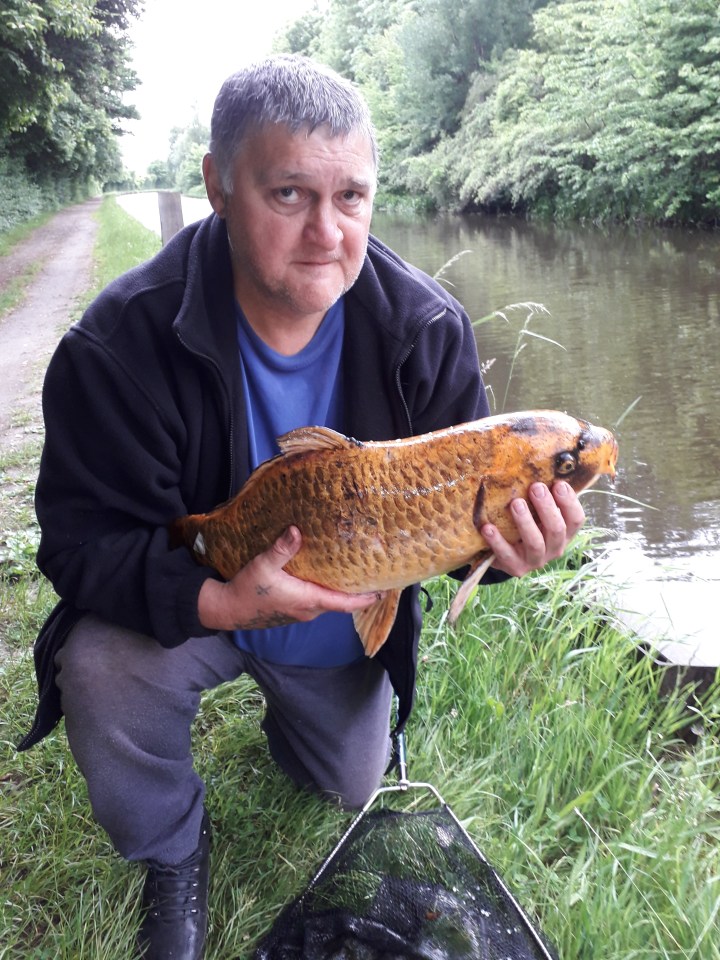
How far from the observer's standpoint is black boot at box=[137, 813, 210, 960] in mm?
1659

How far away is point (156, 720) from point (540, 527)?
2.94 feet

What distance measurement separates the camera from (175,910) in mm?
1702

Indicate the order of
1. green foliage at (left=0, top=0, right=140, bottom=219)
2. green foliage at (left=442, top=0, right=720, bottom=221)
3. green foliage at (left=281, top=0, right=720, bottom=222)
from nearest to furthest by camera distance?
green foliage at (left=0, top=0, right=140, bottom=219), green foliage at (left=442, top=0, right=720, bottom=221), green foliage at (left=281, top=0, right=720, bottom=222)

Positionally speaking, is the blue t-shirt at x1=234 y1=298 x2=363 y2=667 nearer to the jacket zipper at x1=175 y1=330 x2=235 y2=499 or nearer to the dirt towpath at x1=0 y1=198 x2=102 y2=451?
the jacket zipper at x1=175 y1=330 x2=235 y2=499

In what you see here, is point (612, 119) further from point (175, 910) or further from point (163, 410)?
point (175, 910)

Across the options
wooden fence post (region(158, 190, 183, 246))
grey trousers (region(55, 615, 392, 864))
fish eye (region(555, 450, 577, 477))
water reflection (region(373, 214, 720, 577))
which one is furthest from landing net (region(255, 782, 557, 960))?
wooden fence post (region(158, 190, 183, 246))

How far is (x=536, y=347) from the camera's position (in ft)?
28.9

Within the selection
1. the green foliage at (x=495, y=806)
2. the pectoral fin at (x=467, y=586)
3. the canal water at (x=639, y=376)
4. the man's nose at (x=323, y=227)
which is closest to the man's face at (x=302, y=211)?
the man's nose at (x=323, y=227)

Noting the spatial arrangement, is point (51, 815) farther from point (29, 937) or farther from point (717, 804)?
point (717, 804)

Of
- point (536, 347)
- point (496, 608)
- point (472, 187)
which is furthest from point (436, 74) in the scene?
point (496, 608)

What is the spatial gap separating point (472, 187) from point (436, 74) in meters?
13.6

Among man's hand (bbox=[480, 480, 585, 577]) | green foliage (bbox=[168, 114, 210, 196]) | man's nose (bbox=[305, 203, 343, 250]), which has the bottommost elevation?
green foliage (bbox=[168, 114, 210, 196])

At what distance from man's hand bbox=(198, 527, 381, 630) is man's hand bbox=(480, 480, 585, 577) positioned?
0.96 ft

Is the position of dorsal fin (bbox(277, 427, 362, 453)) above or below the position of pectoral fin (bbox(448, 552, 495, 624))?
→ above
